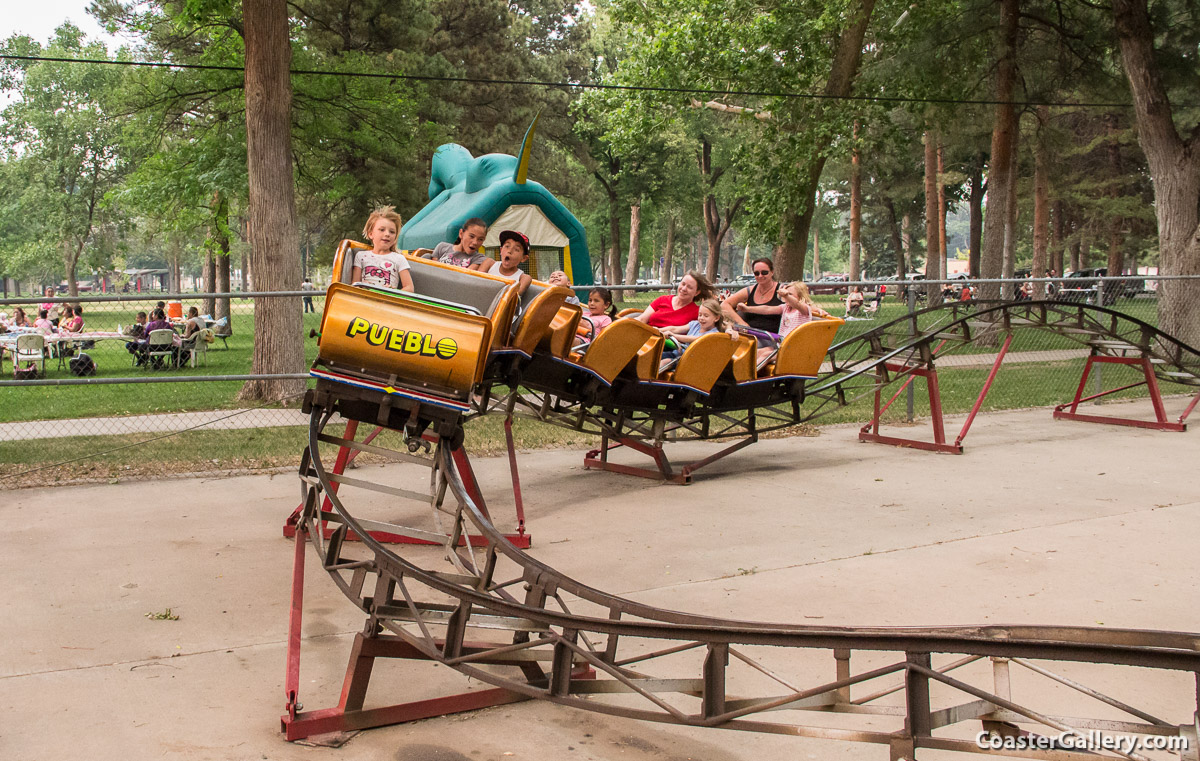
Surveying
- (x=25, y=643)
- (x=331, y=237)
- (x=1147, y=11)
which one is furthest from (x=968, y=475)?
(x=331, y=237)

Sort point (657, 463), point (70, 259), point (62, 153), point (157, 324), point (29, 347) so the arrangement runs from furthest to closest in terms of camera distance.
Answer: point (70, 259) → point (62, 153) → point (157, 324) → point (29, 347) → point (657, 463)

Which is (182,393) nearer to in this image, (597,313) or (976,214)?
(597,313)

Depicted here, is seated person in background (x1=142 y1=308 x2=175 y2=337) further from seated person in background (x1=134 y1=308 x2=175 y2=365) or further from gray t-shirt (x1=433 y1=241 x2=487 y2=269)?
gray t-shirt (x1=433 y1=241 x2=487 y2=269)

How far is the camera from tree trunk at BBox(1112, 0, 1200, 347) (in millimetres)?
17078

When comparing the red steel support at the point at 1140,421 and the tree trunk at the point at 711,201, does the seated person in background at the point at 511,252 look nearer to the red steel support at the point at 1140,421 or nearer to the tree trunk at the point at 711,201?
the red steel support at the point at 1140,421

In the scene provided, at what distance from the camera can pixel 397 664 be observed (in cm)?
488

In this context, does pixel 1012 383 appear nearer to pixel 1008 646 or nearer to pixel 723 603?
pixel 723 603

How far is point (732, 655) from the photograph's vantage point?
14.0 ft

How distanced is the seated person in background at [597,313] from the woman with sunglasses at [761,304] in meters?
1.33

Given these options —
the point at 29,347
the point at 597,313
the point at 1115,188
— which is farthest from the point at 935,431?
the point at 1115,188

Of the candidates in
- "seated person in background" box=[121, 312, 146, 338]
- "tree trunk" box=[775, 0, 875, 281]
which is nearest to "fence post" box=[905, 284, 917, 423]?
"tree trunk" box=[775, 0, 875, 281]

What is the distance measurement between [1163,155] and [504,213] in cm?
1182

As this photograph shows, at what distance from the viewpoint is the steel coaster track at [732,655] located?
2994 millimetres

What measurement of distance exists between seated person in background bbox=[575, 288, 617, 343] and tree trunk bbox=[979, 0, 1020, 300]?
13.2m
